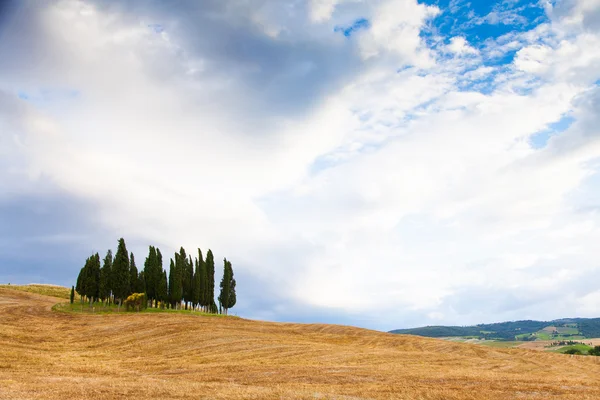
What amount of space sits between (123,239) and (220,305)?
29798 millimetres

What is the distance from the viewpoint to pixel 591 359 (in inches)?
1967

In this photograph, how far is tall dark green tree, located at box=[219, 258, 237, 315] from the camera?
9900 cm

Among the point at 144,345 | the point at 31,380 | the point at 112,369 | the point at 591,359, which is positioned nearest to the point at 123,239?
the point at 144,345

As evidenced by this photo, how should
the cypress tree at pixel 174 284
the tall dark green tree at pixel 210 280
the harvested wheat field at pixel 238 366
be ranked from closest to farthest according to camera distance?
the harvested wheat field at pixel 238 366, the cypress tree at pixel 174 284, the tall dark green tree at pixel 210 280

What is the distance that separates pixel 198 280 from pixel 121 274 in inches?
808

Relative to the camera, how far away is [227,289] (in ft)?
327

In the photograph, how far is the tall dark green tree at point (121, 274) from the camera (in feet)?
244

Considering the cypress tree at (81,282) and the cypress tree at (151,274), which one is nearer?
the cypress tree at (81,282)

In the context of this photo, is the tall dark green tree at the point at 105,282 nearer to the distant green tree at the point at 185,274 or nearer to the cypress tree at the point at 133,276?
the cypress tree at the point at 133,276

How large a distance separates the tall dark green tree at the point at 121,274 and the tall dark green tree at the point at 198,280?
17183 mm

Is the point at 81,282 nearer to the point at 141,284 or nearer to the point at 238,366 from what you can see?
the point at 141,284

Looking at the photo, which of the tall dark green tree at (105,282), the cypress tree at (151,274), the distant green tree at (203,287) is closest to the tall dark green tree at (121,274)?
the tall dark green tree at (105,282)

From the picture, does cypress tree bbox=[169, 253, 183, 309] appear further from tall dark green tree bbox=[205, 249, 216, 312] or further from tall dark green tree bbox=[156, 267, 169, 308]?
tall dark green tree bbox=[205, 249, 216, 312]

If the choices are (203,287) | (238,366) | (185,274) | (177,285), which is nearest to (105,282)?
(177,285)
